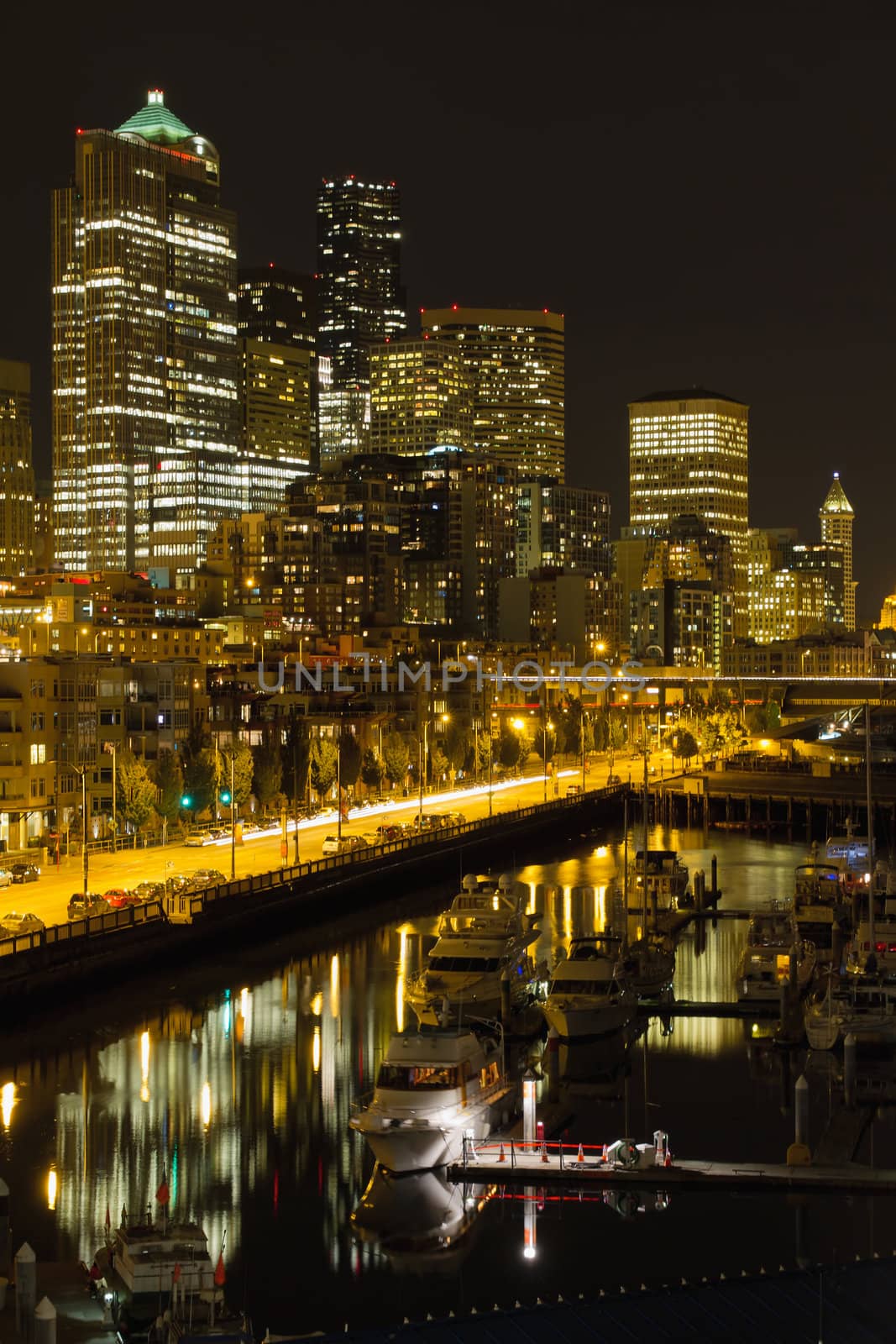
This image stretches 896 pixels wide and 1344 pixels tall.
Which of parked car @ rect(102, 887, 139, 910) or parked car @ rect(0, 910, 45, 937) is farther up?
parked car @ rect(0, 910, 45, 937)

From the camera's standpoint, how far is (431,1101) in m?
38.9

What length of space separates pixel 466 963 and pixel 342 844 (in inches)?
1187

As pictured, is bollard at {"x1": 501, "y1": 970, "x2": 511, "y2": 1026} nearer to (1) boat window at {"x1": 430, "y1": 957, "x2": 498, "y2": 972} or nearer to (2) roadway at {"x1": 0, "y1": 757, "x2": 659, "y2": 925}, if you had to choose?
(1) boat window at {"x1": 430, "y1": 957, "x2": 498, "y2": 972}

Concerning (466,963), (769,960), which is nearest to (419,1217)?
(466,963)

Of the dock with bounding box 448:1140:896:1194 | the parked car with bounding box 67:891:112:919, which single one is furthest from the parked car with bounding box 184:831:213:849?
the dock with bounding box 448:1140:896:1194

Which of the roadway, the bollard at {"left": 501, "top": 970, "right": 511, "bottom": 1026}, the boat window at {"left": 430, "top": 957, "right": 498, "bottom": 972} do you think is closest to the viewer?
the bollard at {"left": 501, "top": 970, "right": 511, "bottom": 1026}

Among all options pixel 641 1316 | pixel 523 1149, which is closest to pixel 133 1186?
pixel 523 1149

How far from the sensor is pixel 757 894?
265 ft

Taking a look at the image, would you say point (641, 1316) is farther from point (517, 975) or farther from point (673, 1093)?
point (517, 975)

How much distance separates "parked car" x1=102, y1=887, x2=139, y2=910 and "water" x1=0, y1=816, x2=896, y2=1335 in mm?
4439

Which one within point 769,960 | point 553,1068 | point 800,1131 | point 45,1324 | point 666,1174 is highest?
point 45,1324

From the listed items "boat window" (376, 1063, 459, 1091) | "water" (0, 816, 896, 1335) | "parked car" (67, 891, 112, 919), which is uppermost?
"parked car" (67, 891, 112, 919)

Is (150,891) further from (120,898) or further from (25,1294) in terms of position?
(25,1294)

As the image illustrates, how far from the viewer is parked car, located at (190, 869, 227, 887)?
68250 millimetres
